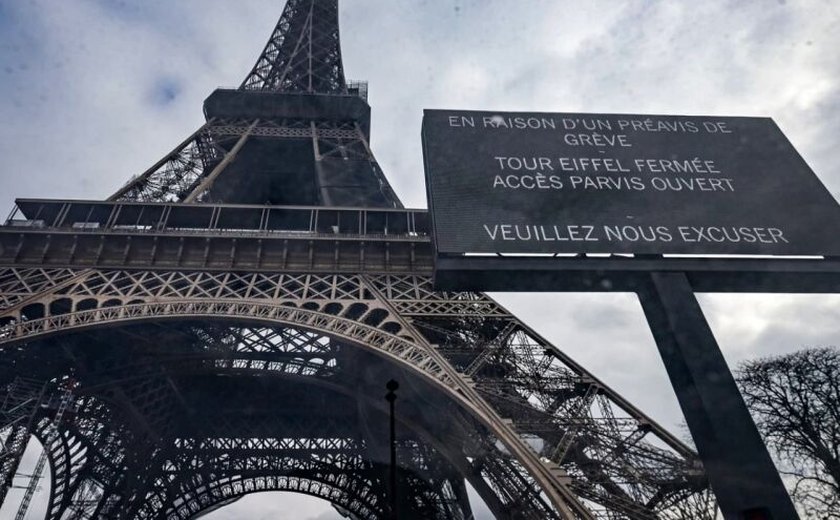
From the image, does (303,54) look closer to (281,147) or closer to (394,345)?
(281,147)

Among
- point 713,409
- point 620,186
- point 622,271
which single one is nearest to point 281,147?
point 620,186

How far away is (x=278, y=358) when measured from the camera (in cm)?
1762

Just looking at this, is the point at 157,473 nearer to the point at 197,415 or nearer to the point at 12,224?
the point at 197,415

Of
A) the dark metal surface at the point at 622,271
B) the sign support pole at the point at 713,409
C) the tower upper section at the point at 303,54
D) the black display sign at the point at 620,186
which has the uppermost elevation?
the tower upper section at the point at 303,54

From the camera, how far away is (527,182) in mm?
8844

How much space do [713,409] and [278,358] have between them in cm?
1408

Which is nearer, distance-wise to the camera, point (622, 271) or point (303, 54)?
point (622, 271)

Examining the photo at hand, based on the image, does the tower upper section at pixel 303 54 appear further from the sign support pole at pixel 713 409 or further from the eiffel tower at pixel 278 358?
the sign support pole at pixel 713 409

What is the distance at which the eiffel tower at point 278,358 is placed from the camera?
11914mm

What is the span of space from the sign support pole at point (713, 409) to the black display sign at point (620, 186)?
3.16 ft

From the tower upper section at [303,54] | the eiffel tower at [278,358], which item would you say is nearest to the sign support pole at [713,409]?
the eiffel tower at [278,358]

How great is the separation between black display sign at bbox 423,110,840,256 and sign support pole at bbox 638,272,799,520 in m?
0.96

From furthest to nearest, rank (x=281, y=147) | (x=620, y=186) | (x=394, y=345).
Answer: (x=281, y=147)
(x=394, y=345)
(x=620, y=186)

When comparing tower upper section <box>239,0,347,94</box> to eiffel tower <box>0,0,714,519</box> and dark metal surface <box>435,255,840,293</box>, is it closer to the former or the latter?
eiffel tower <box>0,0,714,519</box>
